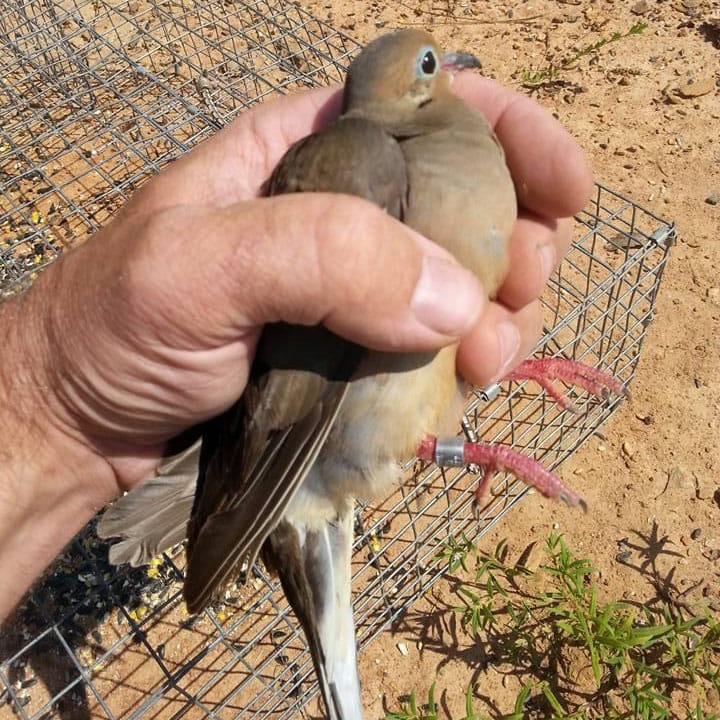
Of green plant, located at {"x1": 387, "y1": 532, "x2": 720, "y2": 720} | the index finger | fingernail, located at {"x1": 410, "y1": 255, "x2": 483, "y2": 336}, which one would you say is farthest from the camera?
green plant, located at {"x1": 387, "y1": 532, "x2": 720, "y2": 720}

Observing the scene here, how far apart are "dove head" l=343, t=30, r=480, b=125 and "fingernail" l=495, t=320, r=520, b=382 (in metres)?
0.68

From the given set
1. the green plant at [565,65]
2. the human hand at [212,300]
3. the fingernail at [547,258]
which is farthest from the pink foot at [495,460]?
the green plant at [565,65]

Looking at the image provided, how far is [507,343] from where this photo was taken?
2436mm

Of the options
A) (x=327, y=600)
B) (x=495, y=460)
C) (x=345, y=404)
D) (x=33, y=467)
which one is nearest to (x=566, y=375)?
(x=495, y=460)

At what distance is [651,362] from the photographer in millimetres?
3936

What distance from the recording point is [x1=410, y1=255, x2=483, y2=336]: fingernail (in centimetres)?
181

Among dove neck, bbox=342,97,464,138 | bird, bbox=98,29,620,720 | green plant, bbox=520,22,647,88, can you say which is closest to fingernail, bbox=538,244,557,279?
bird, bbox=98,29,620,720

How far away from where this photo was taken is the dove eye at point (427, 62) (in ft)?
7.62

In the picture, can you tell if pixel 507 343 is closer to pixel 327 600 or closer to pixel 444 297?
pixel 444 297

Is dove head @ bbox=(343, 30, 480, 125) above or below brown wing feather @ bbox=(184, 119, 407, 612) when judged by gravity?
above

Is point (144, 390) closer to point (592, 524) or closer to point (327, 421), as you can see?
point (327, 421)

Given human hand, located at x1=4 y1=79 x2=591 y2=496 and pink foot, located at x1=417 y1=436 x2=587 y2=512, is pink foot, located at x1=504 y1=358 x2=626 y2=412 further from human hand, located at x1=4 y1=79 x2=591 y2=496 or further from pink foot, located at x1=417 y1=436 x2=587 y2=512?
pink foot, located at x1=417 y1=436 x2=587 y2=512

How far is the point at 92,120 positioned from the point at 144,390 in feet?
10.8

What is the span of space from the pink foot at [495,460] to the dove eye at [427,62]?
107cm
